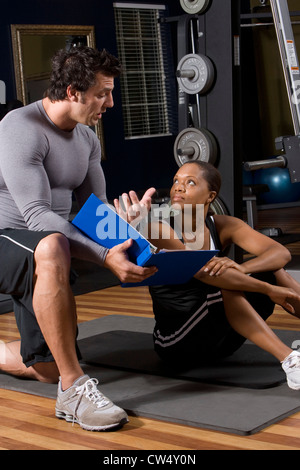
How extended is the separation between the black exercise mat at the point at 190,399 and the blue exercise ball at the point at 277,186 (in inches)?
196

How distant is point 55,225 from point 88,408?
0.54 m

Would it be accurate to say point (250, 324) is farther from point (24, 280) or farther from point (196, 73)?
point (196, 73)

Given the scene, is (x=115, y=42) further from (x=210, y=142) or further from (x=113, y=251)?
(x=113, y=251)

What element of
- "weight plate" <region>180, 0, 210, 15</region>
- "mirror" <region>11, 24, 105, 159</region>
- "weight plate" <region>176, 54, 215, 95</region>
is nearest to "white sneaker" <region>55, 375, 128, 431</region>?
"weight plate" <region>176, 54, 215, 95</region>

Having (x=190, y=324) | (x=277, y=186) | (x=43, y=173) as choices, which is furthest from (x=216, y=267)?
(x=277, y=186)

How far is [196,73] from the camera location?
3.97 metres

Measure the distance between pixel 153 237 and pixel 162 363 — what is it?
0.48 m

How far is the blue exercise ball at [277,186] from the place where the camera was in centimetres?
Answer: 714

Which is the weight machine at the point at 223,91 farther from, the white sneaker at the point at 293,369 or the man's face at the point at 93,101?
the white sneaker at the point at 293,369

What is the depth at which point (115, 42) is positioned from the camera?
7.40m

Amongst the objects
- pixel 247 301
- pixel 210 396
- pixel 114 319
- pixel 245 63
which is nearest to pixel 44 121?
pixel 247 301

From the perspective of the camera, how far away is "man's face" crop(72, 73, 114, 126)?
2.19 m

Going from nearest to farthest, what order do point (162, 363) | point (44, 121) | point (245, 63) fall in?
point (44, 121)
point (162, 363)
point (245, 63)

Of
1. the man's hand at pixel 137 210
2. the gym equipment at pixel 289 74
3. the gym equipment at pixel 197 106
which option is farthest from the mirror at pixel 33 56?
the man's hand at pixel 137 210
